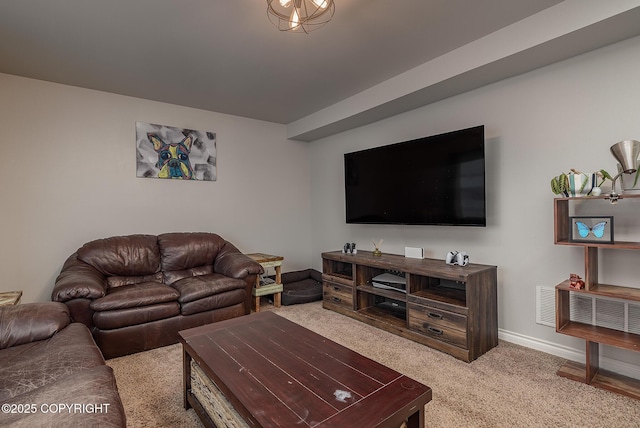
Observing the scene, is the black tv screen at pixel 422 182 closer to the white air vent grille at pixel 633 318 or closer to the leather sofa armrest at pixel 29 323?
the white air vent grille at pixel 633 318

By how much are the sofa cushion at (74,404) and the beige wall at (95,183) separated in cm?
259

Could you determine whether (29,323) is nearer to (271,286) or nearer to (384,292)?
(271,286)

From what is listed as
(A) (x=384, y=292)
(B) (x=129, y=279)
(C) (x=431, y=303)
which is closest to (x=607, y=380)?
(C) (x=431, y=303)

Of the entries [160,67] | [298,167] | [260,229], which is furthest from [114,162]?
[298,167]

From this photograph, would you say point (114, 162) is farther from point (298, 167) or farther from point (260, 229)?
point (298, 167)

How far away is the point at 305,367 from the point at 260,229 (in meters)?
3.22

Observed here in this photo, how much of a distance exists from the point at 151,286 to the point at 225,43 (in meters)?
2.22

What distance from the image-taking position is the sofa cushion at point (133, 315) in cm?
251

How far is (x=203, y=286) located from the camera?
298 cm

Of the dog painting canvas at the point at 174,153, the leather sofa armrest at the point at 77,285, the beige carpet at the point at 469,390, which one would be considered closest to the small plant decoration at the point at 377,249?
the beige carpet at the point at 469,390

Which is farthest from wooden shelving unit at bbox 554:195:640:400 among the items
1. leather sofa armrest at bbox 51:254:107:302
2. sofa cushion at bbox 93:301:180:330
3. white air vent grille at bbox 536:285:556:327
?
leather sofa armrest at bbox 51:254:107:302

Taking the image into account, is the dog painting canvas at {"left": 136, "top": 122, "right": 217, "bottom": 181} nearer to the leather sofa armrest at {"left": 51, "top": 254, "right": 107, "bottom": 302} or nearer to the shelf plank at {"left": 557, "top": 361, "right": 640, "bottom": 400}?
the leather sofa armrest at {"left": 51, "top": 254, "right": 107, "bottom": 302}

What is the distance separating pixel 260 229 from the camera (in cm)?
458

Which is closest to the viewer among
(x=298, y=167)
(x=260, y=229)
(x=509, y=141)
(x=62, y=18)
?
(x=62, y=18)
